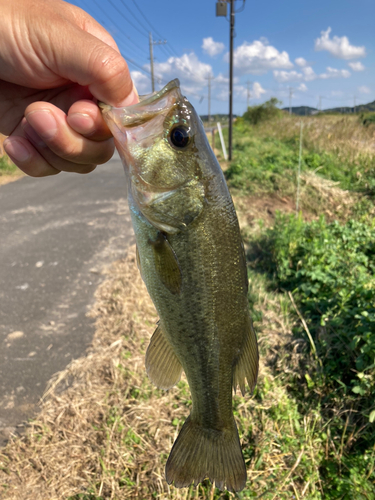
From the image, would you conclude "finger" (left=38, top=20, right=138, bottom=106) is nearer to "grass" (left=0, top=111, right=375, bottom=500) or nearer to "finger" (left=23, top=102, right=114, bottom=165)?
"finger" (left=23, top=102, right=114, bottom=165)

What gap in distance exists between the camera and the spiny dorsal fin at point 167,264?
4.97ft

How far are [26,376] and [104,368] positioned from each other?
84 cm

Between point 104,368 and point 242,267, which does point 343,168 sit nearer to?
point 104,368

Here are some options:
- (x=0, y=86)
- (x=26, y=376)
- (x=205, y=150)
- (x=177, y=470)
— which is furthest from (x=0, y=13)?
(x=26, y=376)

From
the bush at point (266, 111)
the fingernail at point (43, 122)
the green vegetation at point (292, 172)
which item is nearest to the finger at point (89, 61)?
the fingernail at point (43, 122)

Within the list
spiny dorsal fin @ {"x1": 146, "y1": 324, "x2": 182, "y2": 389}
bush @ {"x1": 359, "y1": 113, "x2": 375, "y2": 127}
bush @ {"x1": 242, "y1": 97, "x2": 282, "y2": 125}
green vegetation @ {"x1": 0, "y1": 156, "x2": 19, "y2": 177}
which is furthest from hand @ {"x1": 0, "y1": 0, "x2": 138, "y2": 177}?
bush @ {"x1": 242, "y1": 97, "x2": 282, "y2": 125}

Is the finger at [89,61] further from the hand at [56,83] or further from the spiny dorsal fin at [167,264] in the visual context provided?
the spiny dorsal fin at [167,264]

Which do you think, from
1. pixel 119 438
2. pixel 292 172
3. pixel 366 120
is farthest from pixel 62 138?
pixel 366 120

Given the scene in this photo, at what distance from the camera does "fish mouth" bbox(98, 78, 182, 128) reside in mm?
1501

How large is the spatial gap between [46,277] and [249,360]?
183 inches

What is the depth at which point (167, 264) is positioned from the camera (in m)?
1.52

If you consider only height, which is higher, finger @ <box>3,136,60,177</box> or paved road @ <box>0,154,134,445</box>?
finger @ <box>3,136,60,177</box>

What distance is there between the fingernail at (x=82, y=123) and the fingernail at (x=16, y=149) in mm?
492

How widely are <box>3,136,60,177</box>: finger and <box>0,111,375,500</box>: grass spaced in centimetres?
215
